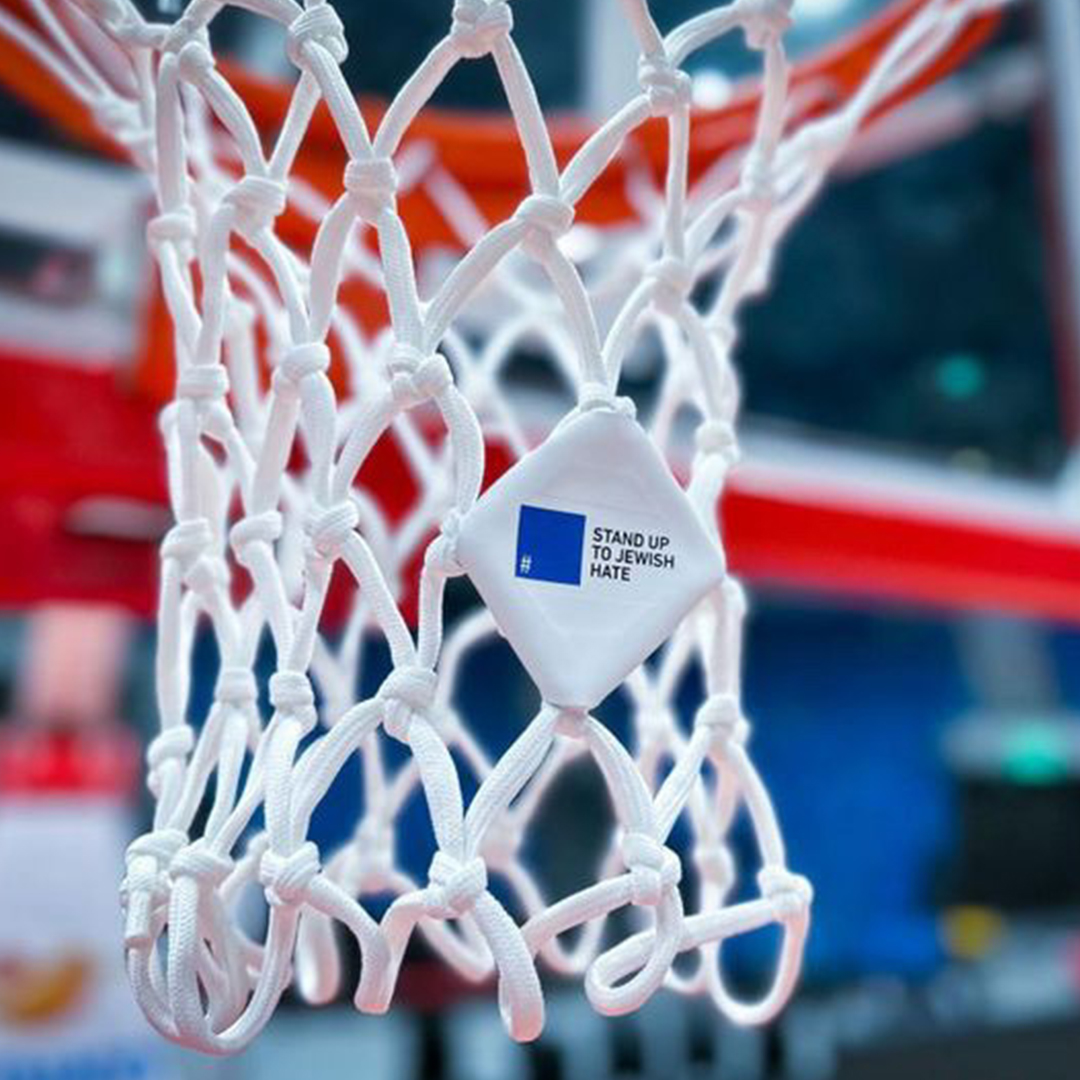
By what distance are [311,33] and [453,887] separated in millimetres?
269

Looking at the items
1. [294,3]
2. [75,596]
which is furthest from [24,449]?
[294,3]

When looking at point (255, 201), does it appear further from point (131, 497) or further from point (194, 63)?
point (131, 497)

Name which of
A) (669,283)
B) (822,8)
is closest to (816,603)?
(822,8)

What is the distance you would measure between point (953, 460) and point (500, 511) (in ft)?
4.24

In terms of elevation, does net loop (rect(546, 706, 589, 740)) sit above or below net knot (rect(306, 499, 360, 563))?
below

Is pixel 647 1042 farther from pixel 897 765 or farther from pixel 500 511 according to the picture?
pixel 500 511

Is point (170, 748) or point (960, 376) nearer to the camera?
A: point (170, 748)

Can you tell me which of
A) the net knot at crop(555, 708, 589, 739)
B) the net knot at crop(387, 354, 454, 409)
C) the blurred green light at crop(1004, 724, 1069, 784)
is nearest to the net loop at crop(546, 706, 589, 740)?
the net knot at crop(555, 708, 589, 739)

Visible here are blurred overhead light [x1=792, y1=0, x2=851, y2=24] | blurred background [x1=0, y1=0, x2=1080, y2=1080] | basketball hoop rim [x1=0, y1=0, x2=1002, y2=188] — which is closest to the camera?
basketball hoop rim [x1=0, y1=0, x2=1002, y2=188]

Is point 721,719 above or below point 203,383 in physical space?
below

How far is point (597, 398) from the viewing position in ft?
1.27

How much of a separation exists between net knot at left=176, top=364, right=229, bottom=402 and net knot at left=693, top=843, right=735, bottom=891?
261mm

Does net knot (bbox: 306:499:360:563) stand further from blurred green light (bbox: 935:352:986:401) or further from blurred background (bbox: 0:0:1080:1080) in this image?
blurred green light (bbox: 935:352:986:401)

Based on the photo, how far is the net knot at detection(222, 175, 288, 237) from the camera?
→ 1.32 ft
